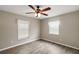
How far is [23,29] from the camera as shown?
330cm

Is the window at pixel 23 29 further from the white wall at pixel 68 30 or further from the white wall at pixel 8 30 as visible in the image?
the white wall at pixel 68 30

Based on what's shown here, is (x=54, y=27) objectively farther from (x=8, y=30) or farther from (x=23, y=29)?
(x=8, y=30)

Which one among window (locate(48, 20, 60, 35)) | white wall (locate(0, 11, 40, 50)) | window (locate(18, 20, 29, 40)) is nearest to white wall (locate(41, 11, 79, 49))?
window (locate(48, 20, 60, 35))

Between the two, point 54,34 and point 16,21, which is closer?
point 16,21

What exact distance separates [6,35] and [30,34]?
1.48 metres

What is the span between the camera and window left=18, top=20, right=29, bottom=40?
3.05m

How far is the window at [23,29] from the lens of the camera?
3051 millimetres

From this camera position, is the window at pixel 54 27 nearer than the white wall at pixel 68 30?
No

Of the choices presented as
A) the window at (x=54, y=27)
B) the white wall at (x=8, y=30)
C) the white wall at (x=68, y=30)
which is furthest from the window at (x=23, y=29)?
the white wall at (x=68, y=30)

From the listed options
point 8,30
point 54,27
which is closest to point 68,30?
point 54,27

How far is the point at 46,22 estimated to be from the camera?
13.3ft
